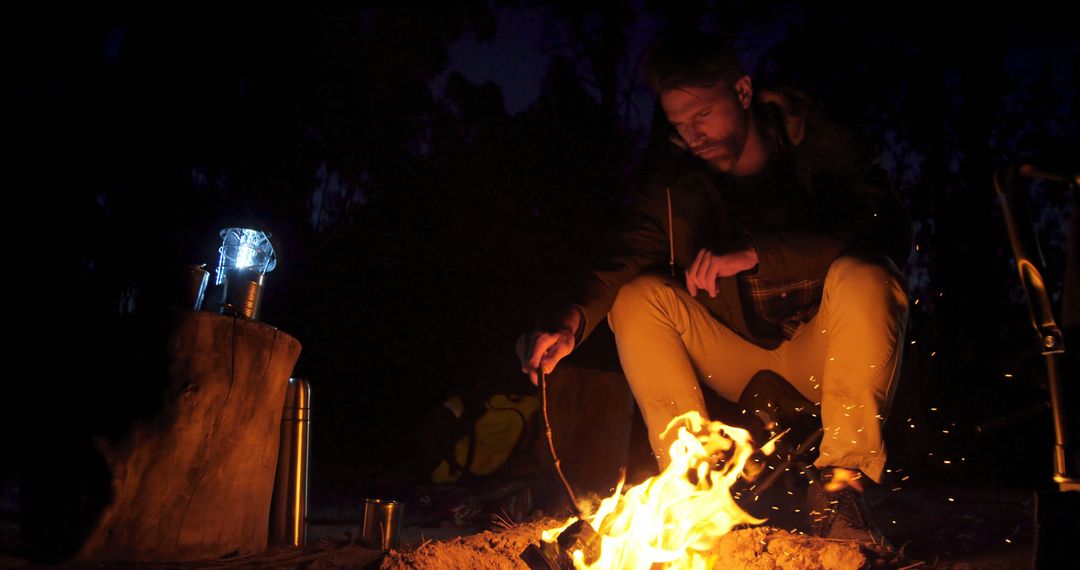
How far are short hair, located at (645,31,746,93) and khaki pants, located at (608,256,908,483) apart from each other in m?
0.80

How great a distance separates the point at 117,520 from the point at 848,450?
7.12ft

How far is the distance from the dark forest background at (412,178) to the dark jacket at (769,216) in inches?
99.5

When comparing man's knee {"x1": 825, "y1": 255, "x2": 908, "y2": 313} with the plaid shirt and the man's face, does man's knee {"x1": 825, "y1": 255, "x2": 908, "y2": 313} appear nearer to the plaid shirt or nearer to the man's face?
the plaid shirt

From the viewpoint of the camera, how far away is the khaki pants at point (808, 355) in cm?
234

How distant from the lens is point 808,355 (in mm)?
2826

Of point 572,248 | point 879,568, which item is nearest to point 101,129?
point 572,248

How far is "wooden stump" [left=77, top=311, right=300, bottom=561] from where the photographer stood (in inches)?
85.6

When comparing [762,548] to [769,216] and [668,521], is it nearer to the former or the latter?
[668,521]

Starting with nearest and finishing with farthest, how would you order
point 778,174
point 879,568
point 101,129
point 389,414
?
point 879,568
point 778,174
point 389,414
point 101,129

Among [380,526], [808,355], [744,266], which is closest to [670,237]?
[744,266]

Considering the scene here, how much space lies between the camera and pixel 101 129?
7.05m

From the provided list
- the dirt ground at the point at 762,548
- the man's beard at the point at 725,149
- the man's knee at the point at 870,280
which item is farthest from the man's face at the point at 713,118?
the dirt ground at the point at 762,548

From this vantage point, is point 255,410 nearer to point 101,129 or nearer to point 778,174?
point 778,174

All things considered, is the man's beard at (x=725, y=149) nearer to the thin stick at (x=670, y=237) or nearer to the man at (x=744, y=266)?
the man at (x=744, y=266)
